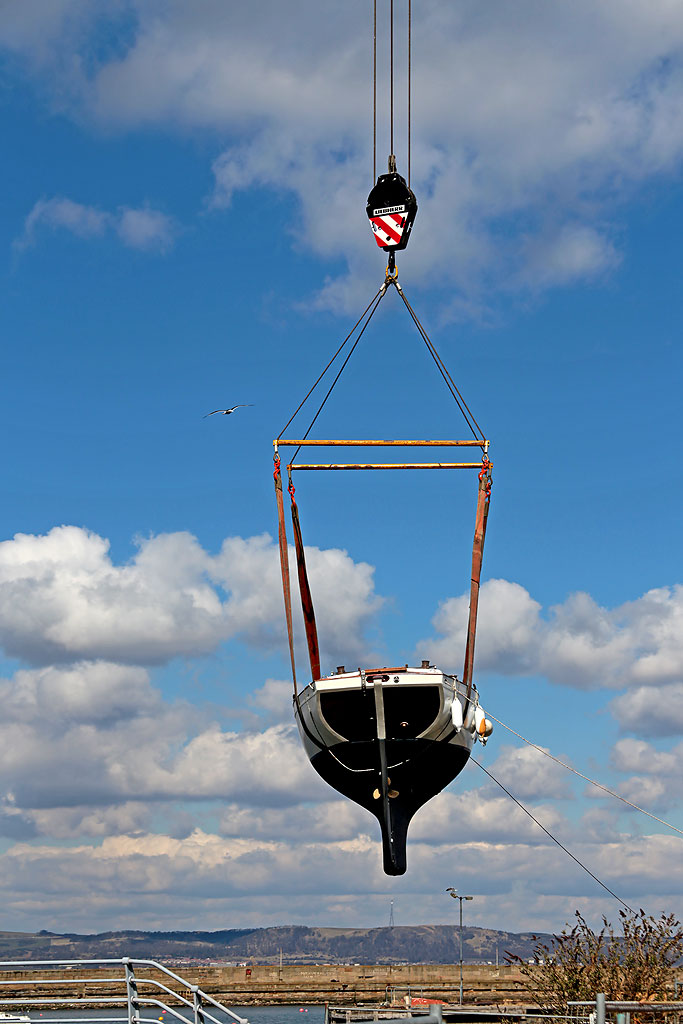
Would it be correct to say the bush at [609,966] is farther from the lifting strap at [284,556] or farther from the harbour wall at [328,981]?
the harbour wall at [328,981]

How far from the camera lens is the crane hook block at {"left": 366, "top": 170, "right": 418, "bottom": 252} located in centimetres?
2905

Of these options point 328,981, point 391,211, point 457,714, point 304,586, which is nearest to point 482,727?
point 457,714

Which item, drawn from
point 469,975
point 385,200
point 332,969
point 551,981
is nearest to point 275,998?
point 332,969

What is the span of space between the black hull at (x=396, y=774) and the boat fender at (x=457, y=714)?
23.4 inches

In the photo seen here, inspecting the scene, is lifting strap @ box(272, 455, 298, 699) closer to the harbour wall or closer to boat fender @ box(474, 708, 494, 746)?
boat fender @ box(474, 708, 494, 746)

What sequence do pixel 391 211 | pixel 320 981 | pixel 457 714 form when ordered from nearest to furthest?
pixel 391 211
pixel 457 714
pixel 320 981

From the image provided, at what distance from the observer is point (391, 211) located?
2909 cm

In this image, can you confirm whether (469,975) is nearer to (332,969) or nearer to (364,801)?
(332,969)

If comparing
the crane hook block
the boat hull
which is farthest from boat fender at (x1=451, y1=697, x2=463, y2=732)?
the crane hook block

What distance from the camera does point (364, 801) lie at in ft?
104

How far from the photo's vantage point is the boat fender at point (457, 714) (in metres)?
31.1

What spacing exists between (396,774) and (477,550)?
7.39 metres

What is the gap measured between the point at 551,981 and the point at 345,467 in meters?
20.7

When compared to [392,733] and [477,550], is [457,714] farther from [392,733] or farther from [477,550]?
[477,550]
